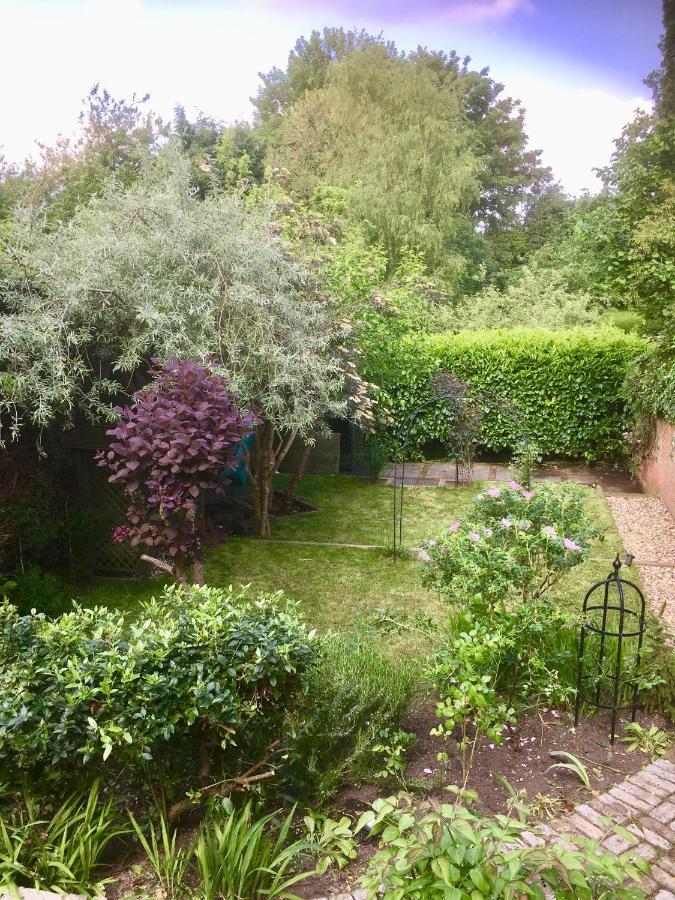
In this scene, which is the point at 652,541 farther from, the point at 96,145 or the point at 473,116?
the point at 473,116

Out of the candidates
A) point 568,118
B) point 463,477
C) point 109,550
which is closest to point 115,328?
point 109,550

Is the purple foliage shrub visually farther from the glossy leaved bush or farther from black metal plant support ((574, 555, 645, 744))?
black metal plant support ((574, 555, 645, 744))

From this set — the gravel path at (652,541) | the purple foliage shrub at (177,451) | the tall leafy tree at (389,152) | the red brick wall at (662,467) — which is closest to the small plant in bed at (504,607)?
the purple foliage shrub at (177,451)

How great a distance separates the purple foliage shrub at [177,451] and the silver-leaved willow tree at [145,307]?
1.26m

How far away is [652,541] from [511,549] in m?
4.27

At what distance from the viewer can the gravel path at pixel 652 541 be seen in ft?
18.7

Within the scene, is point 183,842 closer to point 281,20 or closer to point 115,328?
point 115,328

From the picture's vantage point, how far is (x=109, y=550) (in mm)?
6176

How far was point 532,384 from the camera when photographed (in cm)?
1048

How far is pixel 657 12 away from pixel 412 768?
10.1m

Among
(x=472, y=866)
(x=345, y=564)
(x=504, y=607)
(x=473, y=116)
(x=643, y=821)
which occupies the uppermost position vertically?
(x=473, y=116)

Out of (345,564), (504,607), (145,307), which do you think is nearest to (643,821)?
(504,607)

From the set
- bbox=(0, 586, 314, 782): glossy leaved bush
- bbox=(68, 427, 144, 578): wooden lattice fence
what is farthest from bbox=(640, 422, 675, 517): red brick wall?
bbox=(0, 586, 314, 782): glossy leaved bush

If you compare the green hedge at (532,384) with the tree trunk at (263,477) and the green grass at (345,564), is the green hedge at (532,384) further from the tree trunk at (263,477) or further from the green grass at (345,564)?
the tree trunk at (263,477)
